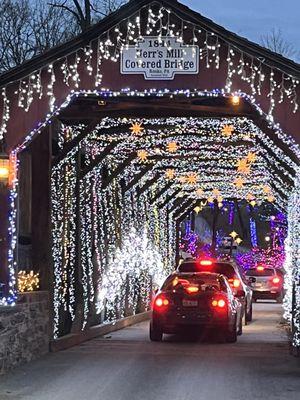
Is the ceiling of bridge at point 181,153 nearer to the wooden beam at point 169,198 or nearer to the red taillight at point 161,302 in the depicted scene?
the wooden beam at point 169,198

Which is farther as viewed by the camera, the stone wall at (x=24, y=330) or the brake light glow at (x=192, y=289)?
the brake light glow at (x=192, y=289)

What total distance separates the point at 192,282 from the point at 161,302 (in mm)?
840

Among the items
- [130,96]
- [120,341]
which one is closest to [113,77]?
[130,96]

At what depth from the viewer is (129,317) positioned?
21078mm

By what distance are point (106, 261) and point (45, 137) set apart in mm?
5330

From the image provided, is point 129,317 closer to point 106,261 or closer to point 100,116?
point 106,261

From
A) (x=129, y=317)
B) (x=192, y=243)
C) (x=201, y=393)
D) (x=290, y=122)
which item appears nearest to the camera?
(x=201, y=393)

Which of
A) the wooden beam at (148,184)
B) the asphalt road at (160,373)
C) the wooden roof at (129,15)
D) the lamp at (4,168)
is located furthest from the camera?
the wooden beam at (148,184)

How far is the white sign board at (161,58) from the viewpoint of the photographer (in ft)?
37.0

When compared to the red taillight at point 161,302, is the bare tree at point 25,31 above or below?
above

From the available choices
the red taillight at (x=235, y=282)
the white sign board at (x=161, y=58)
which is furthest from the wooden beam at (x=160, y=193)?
the white sign board at (x=161, y=58)

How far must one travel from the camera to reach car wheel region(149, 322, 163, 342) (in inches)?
599

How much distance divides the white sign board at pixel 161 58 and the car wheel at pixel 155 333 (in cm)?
589

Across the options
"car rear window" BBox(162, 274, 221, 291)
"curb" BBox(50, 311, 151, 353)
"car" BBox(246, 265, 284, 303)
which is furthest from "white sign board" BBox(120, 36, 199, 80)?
"car" BBox(246, 265, 284, 303)
